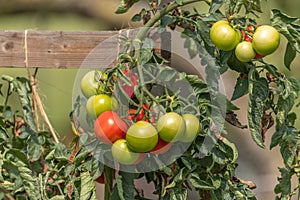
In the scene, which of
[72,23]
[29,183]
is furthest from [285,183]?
[72,23]

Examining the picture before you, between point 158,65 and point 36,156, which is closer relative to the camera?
point 158,65

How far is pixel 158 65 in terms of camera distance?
1.53 m

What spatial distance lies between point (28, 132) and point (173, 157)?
1.91 feet

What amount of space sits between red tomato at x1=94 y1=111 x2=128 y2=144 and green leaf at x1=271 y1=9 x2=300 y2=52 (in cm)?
38

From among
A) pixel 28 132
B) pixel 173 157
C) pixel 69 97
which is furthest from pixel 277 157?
pixel 173 157

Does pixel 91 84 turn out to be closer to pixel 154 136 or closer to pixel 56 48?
pixel 154 136

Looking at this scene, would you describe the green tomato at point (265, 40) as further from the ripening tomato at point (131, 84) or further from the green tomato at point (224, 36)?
the ripening tomato at point (131, 84)

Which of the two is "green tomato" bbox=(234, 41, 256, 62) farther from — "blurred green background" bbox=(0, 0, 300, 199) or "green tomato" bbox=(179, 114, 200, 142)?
"blurred green background" bbox=(0, 0, 300, 199)

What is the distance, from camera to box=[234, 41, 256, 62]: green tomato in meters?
1.45

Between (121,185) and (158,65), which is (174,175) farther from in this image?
(158,65)

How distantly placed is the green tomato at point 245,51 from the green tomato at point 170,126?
0.18 meters

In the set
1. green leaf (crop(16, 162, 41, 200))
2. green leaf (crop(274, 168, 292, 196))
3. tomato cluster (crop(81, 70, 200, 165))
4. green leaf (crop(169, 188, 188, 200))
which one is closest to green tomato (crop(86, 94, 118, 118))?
tomato cluster (crop(81, 70, 200, 165))

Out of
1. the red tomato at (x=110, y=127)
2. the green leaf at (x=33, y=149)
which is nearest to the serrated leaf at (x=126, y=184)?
the red tomato at (x=110, y=127)

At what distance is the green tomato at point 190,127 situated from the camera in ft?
4.72
